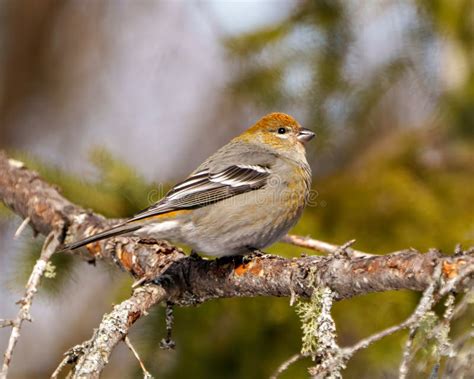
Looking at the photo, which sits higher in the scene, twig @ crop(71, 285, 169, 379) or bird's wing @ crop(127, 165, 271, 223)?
bird's wing @ crop(127, 165, 271, 223)

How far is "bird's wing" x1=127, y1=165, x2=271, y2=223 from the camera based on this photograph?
15.0 ft

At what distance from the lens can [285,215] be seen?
470 centimetres

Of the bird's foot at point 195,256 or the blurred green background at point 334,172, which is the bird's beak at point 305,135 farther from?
the bird's foot at point 195,256

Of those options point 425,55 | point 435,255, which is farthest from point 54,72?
point 435,255

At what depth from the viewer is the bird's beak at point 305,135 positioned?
579cm

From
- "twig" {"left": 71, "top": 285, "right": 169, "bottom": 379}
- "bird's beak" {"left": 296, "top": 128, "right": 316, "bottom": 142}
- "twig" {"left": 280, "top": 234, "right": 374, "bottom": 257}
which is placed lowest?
"twig" {"left": 71, "top": 285, "right": 169, "bottom": 379}

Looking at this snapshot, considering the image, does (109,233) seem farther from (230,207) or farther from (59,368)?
(59,368)

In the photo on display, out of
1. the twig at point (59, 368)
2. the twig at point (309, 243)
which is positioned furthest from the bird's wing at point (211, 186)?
the twig at point (59, 368)

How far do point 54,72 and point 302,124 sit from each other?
5.39m

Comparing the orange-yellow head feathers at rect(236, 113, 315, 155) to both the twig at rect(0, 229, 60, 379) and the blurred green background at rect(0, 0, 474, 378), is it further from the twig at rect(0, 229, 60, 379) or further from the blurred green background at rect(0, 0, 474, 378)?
the twig at rect(0, 229, 60, 379)

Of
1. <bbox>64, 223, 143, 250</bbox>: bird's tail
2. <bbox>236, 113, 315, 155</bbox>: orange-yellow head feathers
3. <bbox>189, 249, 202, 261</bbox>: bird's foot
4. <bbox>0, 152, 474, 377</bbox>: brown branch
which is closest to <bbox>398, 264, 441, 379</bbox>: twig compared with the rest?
<bbox>0, 152, 474, 377</bbox>: brown branch

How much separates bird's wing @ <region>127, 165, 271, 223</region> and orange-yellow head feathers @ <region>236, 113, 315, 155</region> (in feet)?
2.12

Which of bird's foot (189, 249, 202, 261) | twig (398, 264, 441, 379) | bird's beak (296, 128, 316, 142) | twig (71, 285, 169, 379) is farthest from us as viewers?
bird's beak (296, 128, 316, 142)

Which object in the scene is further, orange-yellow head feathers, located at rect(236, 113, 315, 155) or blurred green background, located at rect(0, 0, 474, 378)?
orange-yellow head feathers, located at rect(236, 113, 315, 155)
